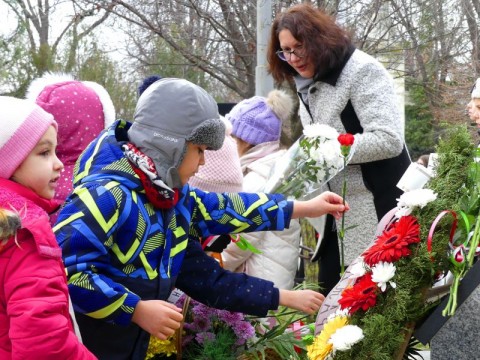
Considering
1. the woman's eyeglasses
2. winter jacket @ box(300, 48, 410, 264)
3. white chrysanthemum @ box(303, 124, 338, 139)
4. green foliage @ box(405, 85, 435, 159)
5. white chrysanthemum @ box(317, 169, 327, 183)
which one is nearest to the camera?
white chrysanthemum @ box(303, 124, 338, 139)

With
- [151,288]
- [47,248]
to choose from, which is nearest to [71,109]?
[151,288]

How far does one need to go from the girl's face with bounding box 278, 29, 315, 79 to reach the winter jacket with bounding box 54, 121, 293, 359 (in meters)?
1.21

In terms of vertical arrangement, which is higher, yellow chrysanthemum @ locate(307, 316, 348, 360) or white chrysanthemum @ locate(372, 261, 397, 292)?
white chrysanthemum @ locate(372, 261, 397, 292)

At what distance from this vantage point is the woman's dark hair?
3945 millimetres

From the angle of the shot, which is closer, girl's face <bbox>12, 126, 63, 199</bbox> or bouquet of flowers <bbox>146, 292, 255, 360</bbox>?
girl's face <bbox>12, 126, 63, 199</bbox>

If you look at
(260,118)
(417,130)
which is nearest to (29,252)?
(260,118)

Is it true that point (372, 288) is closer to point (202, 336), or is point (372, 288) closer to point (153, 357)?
point (202, 336)

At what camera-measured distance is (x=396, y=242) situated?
2.41 metres

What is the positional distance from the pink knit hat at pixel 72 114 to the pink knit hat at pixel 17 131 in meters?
1.32

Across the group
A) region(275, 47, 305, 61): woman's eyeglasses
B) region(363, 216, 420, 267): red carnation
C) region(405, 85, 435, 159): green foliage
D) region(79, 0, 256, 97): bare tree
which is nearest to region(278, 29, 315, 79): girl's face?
region(275, 47, 305, 61): woman's eyeglasses

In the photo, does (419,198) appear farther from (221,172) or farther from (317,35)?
(317,35)

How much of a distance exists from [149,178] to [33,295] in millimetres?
671

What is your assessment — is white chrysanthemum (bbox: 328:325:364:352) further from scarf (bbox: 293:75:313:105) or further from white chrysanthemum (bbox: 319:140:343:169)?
scarf (bbox: 293:75:313:105)

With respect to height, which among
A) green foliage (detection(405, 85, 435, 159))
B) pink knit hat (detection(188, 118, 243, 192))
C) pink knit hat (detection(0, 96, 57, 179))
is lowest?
green foliage (detection(405, 85, 435, 159))
